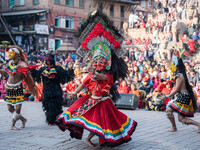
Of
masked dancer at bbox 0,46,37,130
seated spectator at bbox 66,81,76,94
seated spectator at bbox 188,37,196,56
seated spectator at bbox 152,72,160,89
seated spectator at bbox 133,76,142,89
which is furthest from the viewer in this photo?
seated spectator at bbox 188,37,196,56

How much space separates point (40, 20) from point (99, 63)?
3310 centimetres

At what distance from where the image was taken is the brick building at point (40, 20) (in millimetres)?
36562

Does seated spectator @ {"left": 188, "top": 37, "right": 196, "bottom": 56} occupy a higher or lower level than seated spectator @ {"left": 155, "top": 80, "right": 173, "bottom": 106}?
higher

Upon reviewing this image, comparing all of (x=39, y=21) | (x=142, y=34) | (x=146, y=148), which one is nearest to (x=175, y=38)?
(x=142, y=34)

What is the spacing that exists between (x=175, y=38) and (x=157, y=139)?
1583 centimetres

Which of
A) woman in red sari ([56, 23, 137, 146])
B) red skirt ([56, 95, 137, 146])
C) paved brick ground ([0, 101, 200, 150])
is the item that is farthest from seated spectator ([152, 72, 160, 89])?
red skirt ([56, 95, 137, 146])

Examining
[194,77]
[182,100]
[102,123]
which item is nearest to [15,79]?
[102,123]

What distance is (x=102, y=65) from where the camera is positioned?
20.5ft

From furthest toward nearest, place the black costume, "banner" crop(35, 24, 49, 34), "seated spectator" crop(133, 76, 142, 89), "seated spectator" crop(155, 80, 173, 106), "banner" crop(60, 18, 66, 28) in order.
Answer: "banner" crop(60, 18, 66, 28)
"banner" crop(35, 24, 49, 34)
"seated spectator" crop(133, 76, 142, 89)
"seated spectator" crop(155, 80, 173, 106)
the black costume

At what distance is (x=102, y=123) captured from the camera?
5906 millimetres

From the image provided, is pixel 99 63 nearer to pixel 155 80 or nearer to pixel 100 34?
pixel 100 34

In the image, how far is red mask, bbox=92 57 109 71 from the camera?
20.5 ft

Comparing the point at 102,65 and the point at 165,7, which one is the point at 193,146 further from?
the point at 165,7

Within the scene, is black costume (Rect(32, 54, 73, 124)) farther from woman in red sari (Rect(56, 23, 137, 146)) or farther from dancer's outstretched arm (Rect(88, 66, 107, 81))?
dancer's outstretched arm (Rect(88, 66, 107, 81))
